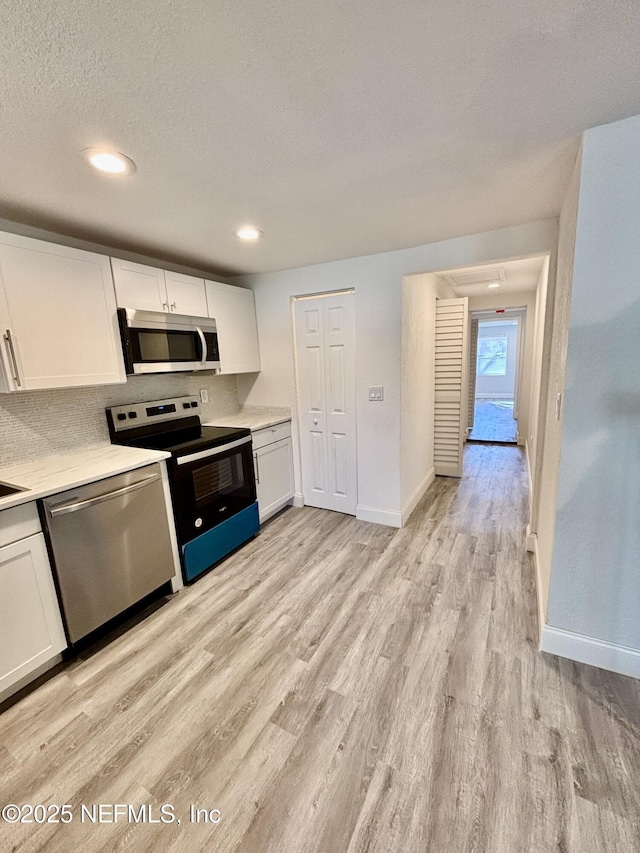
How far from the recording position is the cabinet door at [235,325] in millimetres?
2926

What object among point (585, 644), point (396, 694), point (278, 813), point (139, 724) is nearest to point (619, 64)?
point (585, 644)

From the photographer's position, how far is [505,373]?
944 cm

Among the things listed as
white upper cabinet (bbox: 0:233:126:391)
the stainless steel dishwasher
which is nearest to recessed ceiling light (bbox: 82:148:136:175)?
white upper cabinet (bbox: 0:233:126:391)

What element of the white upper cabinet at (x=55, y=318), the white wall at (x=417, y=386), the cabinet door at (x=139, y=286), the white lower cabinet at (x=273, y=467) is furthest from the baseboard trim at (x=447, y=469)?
the white upper cabinet at (x=55, y=318)

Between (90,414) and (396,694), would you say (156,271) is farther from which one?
(396,694)

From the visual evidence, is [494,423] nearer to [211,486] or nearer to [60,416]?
[211,486]

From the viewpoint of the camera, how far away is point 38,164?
1343 millimetres

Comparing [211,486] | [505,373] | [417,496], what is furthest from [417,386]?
[505,373]

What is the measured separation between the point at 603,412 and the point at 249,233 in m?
2.14

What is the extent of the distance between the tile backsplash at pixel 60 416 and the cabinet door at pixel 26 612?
706mm

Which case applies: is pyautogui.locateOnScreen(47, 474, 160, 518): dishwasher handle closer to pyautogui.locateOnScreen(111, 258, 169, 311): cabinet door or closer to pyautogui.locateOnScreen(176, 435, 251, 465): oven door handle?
pyautogui.locateOnScreen(176, 435, 251, 465): oven door handle

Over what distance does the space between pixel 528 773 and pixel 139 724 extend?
1523mm

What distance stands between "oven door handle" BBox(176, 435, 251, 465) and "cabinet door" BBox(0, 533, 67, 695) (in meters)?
0.82

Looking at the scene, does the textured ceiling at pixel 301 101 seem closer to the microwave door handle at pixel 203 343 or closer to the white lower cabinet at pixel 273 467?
the microwave door handle at pixel 203 343
